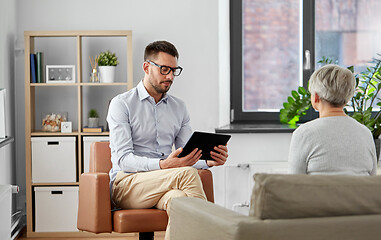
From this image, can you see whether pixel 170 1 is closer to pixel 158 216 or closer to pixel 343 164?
pixel 158 216

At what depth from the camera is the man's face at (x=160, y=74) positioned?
3232mm

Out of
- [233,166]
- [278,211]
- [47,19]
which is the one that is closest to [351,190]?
[278,211]

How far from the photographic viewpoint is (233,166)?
4.36 m

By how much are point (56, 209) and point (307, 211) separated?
9.60 ft

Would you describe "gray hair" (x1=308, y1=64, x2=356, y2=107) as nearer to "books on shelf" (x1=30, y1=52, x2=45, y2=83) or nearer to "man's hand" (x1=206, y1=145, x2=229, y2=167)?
"man's hand" (x1=206, y1=145, x2=229, y2=167)

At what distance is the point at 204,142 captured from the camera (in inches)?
117

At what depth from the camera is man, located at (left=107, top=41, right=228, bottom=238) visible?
2953 mm

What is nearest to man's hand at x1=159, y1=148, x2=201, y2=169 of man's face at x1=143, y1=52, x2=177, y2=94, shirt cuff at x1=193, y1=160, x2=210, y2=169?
shirt cuff at x1=193, y1=160, x2=210, y2=169

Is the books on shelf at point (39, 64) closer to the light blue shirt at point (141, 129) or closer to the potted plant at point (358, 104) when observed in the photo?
the light blue shirt at point (141, 129)

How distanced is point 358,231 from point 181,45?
2978 mm

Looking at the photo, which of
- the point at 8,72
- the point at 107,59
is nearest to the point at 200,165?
the point at 107,59

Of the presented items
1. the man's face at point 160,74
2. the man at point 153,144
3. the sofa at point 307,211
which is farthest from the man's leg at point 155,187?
the sofa at point 307,211

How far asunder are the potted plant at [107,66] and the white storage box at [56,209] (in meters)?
0.84

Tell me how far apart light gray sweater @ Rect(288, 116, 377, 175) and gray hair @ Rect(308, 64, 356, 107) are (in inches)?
3.3
